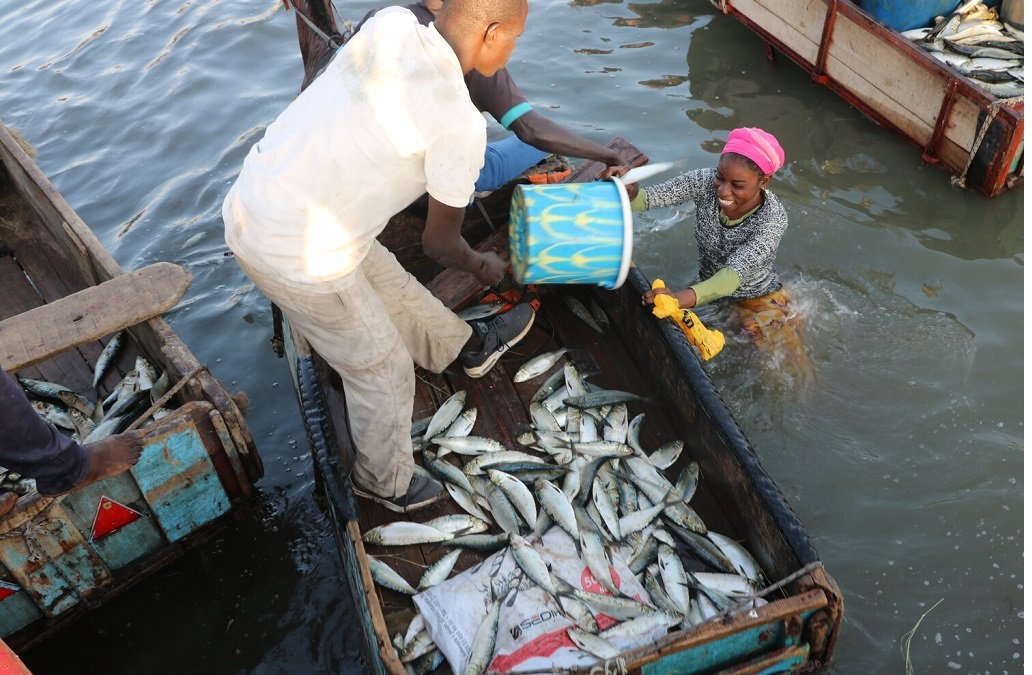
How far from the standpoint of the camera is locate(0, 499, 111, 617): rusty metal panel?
3602mm

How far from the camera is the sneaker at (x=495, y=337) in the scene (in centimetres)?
481

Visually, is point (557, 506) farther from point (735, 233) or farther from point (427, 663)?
point (735, 233)

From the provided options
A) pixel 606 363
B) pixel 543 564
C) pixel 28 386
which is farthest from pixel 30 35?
pixel 543 564

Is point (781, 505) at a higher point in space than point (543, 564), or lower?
higher

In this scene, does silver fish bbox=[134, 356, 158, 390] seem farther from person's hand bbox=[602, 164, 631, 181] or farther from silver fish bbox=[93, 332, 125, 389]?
person's hand bbox=[602, 164, 631, 181]

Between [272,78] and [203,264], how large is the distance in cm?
349

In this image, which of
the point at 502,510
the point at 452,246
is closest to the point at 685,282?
the point at 502,510

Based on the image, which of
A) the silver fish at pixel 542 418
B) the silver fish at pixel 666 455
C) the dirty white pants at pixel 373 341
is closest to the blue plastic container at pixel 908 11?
the silver fish at pixel 666 455

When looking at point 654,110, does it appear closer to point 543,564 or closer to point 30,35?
point 543,564

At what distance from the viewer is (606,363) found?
16.5 ft

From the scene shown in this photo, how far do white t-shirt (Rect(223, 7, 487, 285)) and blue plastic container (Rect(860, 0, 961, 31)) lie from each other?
5917 millimetres

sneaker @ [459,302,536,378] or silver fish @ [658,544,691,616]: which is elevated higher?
sneaker @ [459,302,536,378]

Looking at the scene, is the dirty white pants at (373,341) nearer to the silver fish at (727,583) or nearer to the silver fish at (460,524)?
the silver fish at (460,524)

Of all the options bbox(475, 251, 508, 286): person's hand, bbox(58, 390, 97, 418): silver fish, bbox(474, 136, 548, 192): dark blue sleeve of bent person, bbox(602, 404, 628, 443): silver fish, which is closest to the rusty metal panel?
bbox(58, 390, 97, 418): silver fish
